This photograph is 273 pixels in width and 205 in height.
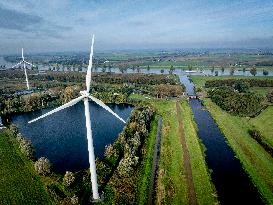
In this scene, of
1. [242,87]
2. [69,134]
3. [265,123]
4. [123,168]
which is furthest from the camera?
[242,87]

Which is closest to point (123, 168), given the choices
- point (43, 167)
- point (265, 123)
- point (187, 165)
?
point (187, 165)

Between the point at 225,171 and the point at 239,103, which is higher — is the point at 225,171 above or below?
below

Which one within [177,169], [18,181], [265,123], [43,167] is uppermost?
[43,167]

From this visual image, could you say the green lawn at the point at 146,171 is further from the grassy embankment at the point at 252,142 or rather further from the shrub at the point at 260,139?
the shrub at the point at 260,139

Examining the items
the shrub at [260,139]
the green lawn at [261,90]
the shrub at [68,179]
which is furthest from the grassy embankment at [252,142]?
the green lawn at [261,90]

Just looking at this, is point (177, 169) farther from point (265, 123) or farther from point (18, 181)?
point (265, 123)

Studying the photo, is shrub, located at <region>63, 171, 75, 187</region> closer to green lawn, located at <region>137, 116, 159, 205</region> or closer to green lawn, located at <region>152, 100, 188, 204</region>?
green lawn, located at <region>137, 116, 159, 205</region>

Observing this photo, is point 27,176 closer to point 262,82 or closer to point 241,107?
point 241,107
